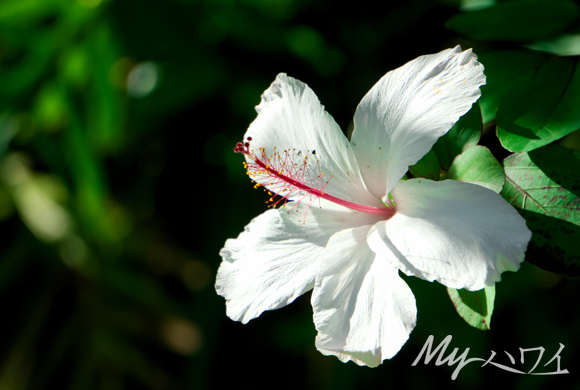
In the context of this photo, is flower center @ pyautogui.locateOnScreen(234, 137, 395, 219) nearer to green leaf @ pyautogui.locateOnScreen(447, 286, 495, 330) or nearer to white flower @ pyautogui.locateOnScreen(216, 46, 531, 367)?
white flower @ pyautogui.locateOnScreen(216, 46, 531, 367)

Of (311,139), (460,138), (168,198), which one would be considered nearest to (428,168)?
(460,138)

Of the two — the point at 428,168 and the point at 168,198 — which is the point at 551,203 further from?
the point at 168,198

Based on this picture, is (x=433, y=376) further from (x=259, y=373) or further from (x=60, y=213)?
(x=60, y=213)

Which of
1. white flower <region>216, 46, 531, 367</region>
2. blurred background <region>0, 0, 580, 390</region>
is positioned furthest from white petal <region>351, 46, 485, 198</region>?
blurred background <region>0, 0, 580, 390</region>

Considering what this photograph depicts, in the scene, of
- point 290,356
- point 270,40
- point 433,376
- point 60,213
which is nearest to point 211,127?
point 270,40

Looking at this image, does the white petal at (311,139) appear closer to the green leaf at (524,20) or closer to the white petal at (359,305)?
the white petal at (359,305)

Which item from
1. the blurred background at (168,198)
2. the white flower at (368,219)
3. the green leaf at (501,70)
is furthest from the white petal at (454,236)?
the blurred background at (168,198)
